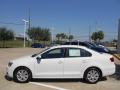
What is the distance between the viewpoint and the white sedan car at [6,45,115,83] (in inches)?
427

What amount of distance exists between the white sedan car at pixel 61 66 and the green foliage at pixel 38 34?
70.8 meters

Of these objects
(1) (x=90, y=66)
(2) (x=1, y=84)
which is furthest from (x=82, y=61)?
(2) (x=1, y=84)

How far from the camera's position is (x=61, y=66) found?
10852 mm

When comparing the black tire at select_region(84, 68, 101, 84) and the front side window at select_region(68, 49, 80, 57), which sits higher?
the front side window at select_region(68, 49, 80, 57)

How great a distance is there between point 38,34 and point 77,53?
2900 inches

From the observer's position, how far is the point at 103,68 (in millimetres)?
11008

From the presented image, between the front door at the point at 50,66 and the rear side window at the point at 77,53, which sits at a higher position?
the rear side window at the point at 77,53

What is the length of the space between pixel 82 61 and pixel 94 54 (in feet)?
1.94

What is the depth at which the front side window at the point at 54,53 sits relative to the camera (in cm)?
1098

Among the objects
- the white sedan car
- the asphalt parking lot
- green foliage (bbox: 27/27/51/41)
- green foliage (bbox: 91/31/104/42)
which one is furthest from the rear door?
green foliage (bbox: 91/31/104/42)

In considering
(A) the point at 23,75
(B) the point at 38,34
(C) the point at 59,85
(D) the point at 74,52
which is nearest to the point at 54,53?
(D) the point at 74,52

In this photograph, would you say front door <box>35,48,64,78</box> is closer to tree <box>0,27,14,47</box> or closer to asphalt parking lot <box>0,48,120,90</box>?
asphalt parking lot <box>0,48,120,90</box>

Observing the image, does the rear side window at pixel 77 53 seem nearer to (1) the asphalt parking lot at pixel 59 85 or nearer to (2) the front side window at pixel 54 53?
(2) the front side window at pixel 54 53

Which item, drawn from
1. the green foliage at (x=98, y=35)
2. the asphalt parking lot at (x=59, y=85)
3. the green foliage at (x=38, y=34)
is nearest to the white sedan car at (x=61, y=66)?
the asphalt parking lot at (x=59, y=85)
